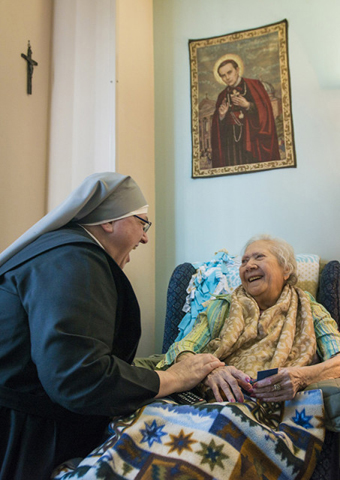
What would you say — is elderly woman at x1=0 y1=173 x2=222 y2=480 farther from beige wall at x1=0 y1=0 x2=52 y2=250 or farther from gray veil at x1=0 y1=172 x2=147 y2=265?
beige wall at x1=0 y1=0 x2=52 y2=250

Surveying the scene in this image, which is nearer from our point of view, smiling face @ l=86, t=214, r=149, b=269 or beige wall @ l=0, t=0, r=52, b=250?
smiling face @ l=86, t=214, r=149, b=269

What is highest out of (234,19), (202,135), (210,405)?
(234,19)

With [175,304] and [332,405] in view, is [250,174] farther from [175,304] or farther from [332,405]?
[332,405]

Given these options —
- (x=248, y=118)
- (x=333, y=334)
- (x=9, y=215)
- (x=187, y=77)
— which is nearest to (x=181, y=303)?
(x=333, y=334)

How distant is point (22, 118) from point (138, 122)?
91 cm

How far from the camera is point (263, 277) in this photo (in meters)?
2.18

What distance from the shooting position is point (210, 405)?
4.35 ft

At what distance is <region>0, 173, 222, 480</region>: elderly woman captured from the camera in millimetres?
1193

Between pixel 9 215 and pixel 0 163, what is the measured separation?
28 centimetres

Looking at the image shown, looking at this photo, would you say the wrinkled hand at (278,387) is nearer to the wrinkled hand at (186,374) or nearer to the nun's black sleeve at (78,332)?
the wrinkled hand at (186,374)

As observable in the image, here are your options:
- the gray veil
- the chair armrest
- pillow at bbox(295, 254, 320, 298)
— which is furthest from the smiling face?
pillow at bbox(295, 254, 320, 298)

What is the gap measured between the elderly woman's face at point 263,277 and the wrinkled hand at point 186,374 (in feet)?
1.86

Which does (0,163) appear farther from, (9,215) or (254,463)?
(254,463)

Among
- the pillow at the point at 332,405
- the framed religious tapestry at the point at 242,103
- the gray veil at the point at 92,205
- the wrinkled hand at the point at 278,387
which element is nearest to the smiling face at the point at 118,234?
the gray veil at the point at 92,205
